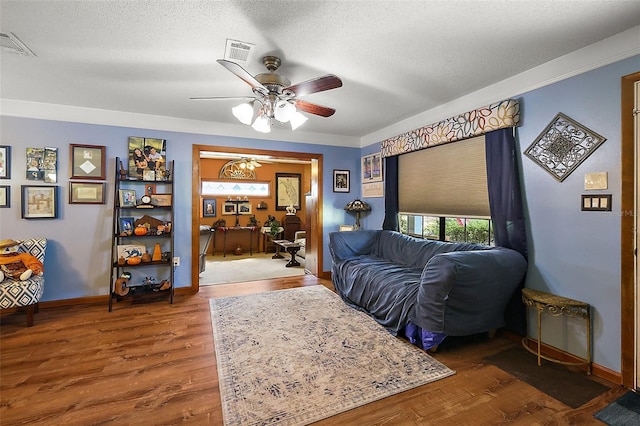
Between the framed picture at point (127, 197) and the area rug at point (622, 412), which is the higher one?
the framed picture at point (127, 197)

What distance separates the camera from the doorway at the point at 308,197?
4141 millimetres

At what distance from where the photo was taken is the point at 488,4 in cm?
171

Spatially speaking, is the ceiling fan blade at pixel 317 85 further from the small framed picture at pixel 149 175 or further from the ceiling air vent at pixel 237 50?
the small framed picture at pixel 149 175

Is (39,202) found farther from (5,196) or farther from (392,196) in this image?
(392,196)

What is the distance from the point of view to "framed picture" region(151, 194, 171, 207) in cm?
385

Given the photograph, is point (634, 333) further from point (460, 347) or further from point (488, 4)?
point (488, 4)

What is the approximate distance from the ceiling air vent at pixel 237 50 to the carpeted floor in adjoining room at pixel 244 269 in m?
3.45

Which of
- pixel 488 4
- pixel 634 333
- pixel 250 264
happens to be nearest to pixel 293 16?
pixel 488 4

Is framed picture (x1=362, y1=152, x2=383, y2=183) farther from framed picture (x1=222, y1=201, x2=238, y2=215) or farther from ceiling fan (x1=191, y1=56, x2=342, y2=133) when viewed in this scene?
framed picture (x1=222, y1=201, x2=238, y2=215)

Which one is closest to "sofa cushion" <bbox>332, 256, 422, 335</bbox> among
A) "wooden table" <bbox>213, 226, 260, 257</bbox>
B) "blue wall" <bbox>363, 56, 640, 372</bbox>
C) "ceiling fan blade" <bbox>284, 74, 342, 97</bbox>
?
"blue wall" <bbox>363, 56, 640, 372</bbox>

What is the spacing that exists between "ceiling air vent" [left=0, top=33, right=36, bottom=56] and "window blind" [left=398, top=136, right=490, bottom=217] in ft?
13.2

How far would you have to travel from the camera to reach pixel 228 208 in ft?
25.2

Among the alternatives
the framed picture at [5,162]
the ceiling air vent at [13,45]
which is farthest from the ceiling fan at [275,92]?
the framed picture at [5,162]

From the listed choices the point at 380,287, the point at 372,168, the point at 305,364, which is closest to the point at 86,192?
the point at 305,364
